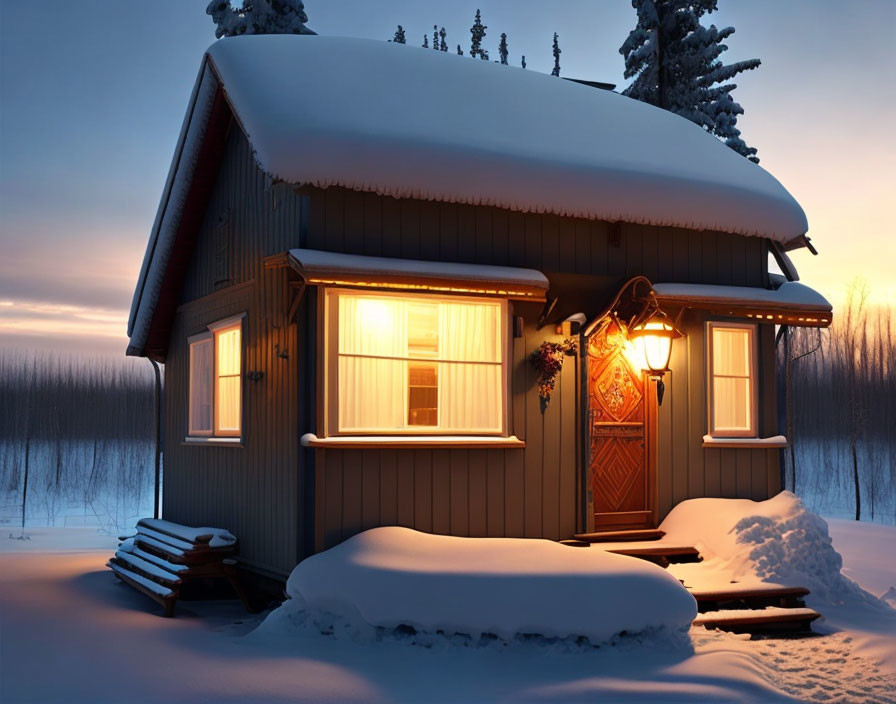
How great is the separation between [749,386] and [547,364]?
280 centimetres

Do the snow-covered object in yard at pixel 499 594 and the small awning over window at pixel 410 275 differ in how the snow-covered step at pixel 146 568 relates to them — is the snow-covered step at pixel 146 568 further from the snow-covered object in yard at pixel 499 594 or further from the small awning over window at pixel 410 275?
the small awning over window at pixel 410 275

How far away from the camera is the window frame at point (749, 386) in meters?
9.91

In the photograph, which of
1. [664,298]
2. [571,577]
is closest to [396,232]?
[664,298]

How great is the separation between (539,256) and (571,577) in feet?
11.0

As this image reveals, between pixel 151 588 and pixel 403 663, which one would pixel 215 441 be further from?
pixel 403 663

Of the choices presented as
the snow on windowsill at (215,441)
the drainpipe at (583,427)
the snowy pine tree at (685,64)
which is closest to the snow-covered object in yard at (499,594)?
the drainpipe at (583,427)

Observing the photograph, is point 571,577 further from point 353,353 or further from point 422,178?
point 422,178

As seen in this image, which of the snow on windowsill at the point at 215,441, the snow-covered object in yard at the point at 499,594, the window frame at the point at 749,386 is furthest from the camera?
the window frame at the point at 749,386

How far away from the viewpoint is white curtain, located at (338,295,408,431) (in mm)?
8086

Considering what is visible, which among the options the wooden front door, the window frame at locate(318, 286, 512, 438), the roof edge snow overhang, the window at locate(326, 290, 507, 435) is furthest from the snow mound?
the roof edge snow overhang

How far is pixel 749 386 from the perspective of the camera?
10.2 m

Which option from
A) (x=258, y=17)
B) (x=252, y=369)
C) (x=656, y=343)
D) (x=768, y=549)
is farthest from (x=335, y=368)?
(x=258, y=17)

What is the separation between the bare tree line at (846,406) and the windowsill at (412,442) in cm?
1456

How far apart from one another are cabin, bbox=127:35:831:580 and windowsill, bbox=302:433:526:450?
3cm
